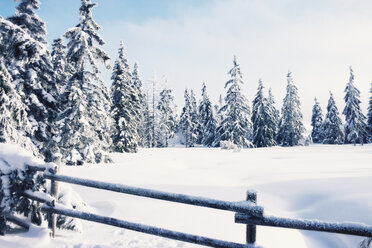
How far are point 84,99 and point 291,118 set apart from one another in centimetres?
4274

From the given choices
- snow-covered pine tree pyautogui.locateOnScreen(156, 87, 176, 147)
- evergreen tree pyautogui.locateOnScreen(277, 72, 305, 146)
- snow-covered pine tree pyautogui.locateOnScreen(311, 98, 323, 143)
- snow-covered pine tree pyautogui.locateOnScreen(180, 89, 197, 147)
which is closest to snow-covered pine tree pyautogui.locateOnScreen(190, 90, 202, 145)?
snow-covered pine tree pyautogui.locateOnScreen(180, 89, 197, 147)

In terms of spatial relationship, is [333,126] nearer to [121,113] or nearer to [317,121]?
[317,121]

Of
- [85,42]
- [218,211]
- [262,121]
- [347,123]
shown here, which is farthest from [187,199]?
[347,123]

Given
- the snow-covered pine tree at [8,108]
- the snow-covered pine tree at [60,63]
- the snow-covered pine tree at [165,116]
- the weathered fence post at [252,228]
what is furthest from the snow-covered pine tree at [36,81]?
the snow-covered pine tree at [165,116]

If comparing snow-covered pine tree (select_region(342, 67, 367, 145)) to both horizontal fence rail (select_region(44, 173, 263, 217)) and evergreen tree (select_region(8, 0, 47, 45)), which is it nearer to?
evergreen tree (select_region(8, 0, 47, 45))

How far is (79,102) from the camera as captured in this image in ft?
57.7

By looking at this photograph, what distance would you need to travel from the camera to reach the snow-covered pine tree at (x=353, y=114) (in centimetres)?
4572

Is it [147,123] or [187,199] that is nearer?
[187,199]

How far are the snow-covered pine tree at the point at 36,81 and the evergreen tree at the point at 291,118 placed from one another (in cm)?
4388

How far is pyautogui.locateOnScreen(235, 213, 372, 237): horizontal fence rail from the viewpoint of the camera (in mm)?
2795

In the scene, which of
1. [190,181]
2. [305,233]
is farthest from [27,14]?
[305,233]

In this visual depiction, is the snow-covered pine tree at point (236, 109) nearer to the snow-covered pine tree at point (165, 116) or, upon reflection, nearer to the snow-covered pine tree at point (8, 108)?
the snow-covered pine tree at point (165, 116)

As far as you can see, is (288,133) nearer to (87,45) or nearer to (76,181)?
(87,45)

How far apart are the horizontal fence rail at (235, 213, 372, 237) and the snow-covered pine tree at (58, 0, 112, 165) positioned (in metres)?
15.7
